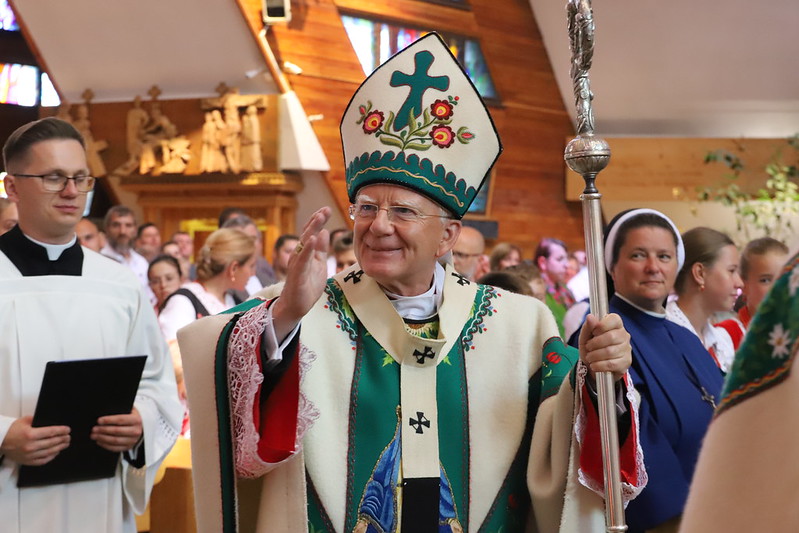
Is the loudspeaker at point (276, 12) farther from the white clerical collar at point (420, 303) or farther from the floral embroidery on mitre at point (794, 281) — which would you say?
the floral embroidery on mitre at point (794, 281)

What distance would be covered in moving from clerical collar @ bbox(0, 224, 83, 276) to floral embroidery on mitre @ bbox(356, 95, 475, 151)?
1215mm

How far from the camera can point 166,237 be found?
14.2m

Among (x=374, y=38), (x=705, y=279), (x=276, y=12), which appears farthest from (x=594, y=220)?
(x=374, y=38)

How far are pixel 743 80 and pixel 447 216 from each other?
14517mm

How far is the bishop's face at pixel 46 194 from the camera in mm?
3354

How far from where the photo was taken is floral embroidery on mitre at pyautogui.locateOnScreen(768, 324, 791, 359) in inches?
36.5

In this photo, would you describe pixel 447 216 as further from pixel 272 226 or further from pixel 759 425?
pixel 272 226

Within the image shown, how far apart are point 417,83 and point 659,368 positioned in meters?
1.37

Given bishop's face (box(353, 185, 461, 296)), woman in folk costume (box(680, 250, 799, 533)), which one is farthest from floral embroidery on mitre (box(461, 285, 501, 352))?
woman in folk costume (box(680, 250, 799, 533))

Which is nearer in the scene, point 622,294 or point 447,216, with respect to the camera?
point 447,216

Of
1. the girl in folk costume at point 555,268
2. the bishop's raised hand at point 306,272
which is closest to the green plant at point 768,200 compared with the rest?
the girl in folk costume at point 555,268

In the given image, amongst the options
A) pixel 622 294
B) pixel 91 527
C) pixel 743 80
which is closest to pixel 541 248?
pixel 622 294

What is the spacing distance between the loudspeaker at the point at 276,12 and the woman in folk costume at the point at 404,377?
10.3 m

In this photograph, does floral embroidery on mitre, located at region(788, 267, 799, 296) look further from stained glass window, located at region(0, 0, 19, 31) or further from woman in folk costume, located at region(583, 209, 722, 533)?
stained glass window, located at region(0, 0, 19, 31)
